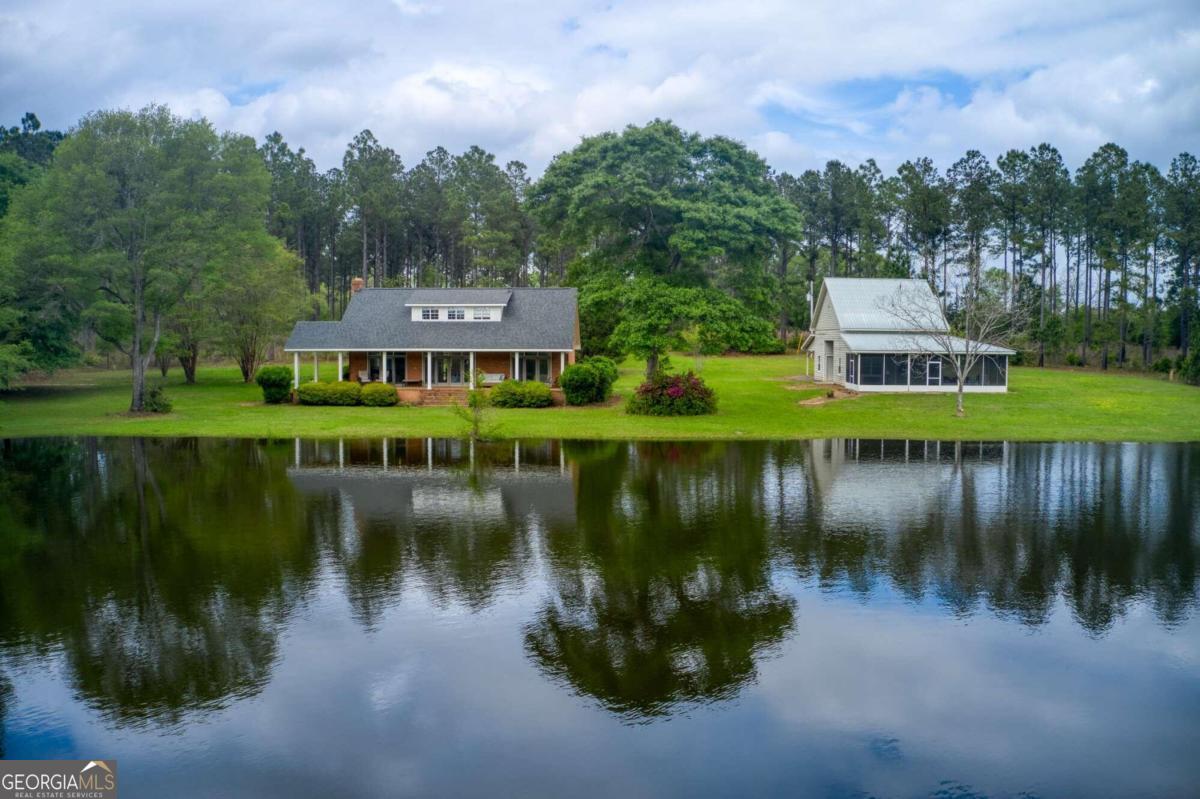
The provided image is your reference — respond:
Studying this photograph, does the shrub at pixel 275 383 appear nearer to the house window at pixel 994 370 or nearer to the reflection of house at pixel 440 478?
the reflection of house at pixel 440 478

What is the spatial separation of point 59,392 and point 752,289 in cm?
3564

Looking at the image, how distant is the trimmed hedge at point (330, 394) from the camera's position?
39.3m

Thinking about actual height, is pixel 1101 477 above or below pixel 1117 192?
below

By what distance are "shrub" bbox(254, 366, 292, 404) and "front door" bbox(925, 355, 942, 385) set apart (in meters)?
30.3

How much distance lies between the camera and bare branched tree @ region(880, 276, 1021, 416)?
37.9 metres

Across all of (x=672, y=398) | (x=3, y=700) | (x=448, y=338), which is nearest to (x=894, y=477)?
(x=672, y=398)

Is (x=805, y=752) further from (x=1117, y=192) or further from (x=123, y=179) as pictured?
(x=1117, y=192)

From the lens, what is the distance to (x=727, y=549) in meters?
14.5

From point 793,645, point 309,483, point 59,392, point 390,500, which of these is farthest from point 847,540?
point 59,392

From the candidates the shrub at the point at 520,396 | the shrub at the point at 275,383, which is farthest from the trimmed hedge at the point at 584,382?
the shrub at the point at 275,383

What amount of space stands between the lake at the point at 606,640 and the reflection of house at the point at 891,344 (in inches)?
921

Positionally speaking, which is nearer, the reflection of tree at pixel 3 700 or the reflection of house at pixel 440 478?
the reflection of tree at pixel 3 700

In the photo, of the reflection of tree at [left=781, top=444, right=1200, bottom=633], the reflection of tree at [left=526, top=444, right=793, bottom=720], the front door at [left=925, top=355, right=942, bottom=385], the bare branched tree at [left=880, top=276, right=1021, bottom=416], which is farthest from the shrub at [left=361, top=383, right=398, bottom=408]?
the front door at [left=925, top=355, right=942, bottom=385]

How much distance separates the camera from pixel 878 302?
47.2m
